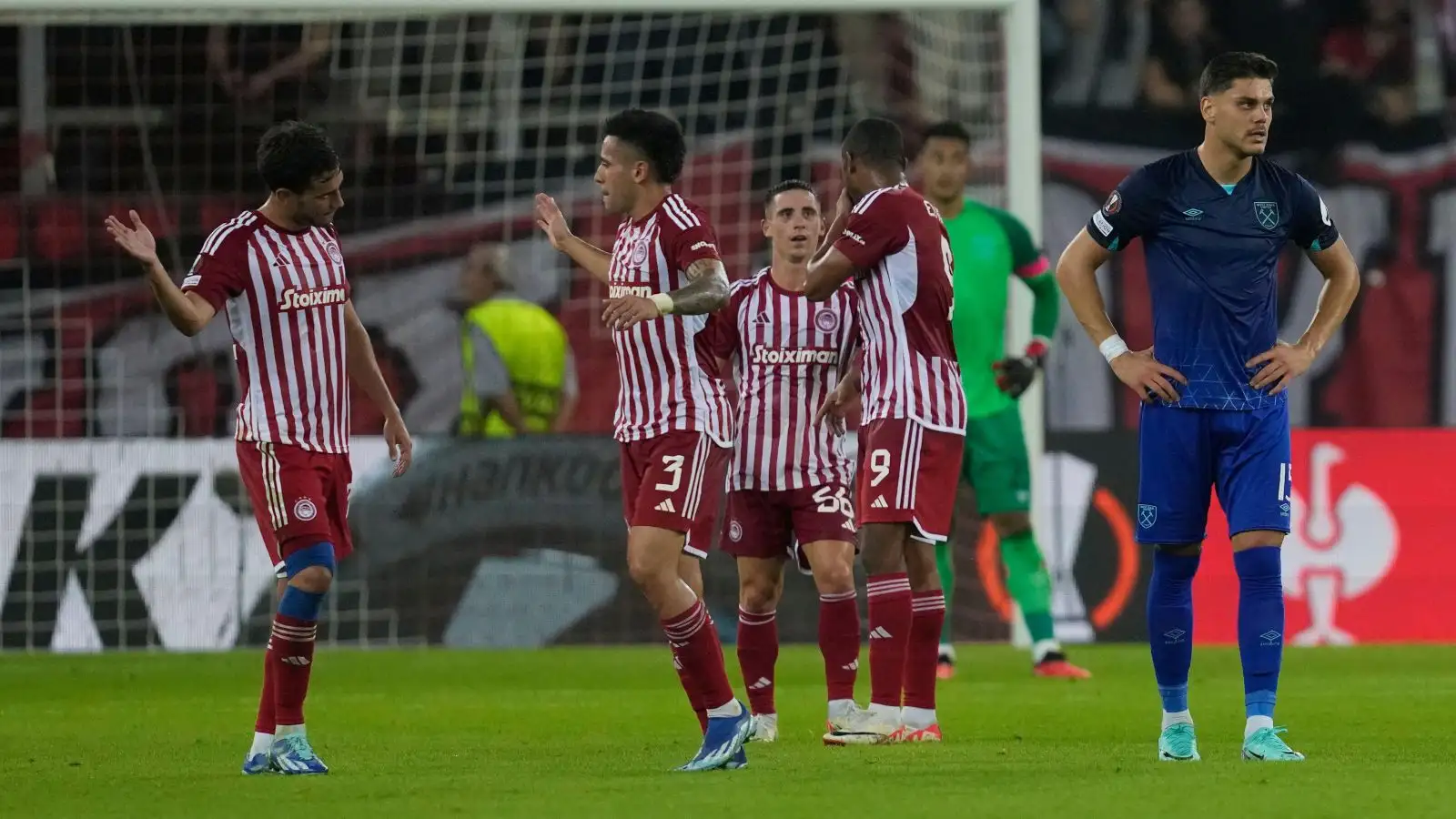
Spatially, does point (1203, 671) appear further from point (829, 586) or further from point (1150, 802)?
point (1150, 802)

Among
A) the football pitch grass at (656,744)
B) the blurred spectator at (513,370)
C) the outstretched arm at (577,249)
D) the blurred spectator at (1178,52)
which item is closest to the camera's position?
the football pitch grass at (656,744)

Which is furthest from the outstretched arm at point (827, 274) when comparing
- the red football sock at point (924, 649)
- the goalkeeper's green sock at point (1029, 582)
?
the goalkeeper's green sock at point (1029, 582)

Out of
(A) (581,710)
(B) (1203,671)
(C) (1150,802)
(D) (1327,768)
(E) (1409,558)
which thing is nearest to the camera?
(C) (1150,802)

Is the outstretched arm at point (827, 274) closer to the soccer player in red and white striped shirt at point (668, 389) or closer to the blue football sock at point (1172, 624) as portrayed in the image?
the soccer player in red and white striped shirt at point (668, 389)

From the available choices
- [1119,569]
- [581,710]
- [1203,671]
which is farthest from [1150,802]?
[1119,569]

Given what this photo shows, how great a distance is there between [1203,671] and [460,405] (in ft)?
21.1

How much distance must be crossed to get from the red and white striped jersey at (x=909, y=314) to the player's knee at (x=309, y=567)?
78.1 inches

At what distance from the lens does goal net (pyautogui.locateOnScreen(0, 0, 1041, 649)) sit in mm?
13023

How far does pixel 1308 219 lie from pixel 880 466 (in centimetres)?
171

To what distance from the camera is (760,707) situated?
818 cm

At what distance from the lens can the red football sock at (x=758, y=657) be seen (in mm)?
8195

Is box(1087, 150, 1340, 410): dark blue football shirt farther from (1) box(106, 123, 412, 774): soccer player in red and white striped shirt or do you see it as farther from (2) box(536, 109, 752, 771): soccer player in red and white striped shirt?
(1) box(106, 123, 412, 774): soccer player in red and white striped shirt

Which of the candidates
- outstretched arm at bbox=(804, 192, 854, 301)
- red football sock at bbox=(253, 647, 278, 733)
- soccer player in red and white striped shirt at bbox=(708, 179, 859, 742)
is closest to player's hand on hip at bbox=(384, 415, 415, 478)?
red football sock at bbox=(253, 647, 278, 733)

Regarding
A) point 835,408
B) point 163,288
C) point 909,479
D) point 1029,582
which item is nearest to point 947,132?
point 1029,582
